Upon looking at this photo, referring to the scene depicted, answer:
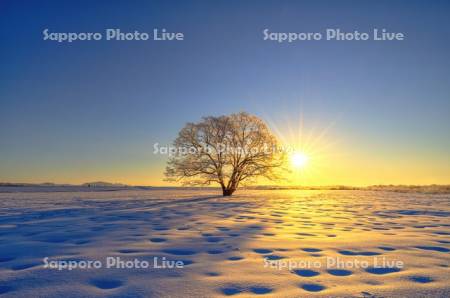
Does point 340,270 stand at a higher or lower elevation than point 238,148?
lower

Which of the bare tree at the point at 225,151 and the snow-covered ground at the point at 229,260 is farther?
the bare tree at the point at 225,151

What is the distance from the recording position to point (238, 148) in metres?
22.3

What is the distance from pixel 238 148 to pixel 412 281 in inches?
761

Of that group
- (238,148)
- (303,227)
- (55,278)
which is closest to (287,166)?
(238,148)

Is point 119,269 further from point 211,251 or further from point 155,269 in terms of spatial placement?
point 211,251

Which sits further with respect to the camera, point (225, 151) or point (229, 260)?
point (225, 151)

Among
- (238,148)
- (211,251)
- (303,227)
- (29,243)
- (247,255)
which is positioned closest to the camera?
(247,255)

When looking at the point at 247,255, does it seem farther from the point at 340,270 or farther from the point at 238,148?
the point at 238,148

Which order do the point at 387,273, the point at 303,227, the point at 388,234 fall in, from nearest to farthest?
the point at 387,273 < the point at 388,234 < the point at 303,227

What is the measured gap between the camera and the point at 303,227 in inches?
258

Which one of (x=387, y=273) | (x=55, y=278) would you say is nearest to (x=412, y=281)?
(x=387, y=273)

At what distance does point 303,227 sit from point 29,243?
5378 millimetres

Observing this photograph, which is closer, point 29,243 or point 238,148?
point 29,243

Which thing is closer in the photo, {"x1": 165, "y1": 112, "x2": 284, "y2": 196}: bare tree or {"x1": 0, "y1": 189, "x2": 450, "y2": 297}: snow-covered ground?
{"x1": 0, "y1": 189, "x2": 450, "y2": 297}: snow-covered ground
